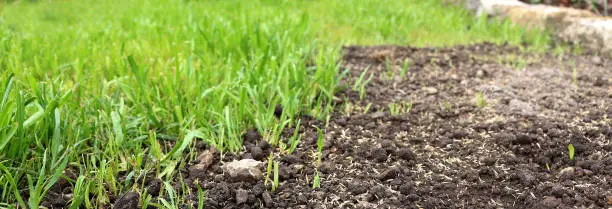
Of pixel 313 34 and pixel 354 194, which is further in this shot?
pixel 313 34

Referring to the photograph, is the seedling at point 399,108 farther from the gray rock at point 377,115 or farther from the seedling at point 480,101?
the seedling at point 480,101

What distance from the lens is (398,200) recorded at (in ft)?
6.04

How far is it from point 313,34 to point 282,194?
2.42m

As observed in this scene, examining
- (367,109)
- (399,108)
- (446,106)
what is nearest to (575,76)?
(446,106)

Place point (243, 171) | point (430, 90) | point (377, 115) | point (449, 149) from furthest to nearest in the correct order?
point (430, 90)
point (377, 115)
point (449, 149)
point (243, 171)

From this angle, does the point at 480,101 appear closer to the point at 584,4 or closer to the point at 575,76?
the point at 575,76

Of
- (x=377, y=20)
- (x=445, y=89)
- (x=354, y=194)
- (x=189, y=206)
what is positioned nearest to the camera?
(x=189, y=206)

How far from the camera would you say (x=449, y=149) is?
2.24m

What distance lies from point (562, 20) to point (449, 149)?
253 centimetres

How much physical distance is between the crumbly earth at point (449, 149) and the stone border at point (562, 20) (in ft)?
2.31

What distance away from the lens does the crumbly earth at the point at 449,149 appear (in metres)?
1.87

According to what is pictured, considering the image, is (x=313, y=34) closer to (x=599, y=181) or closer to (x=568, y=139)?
(x=568, y=139)

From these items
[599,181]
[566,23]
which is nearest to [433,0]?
[566,23]

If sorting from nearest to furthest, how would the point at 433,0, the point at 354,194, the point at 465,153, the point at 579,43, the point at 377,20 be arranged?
the point at 354,194
the point at 465,153
the point at 579,43
the point at 377,20
the point at 433,0
